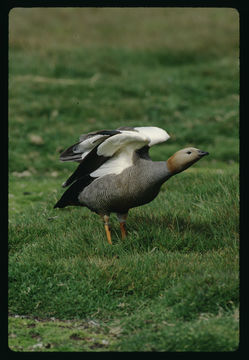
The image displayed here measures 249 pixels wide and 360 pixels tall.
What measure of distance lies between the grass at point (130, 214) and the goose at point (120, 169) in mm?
408

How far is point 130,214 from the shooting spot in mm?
6773

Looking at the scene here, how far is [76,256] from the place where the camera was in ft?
19.3

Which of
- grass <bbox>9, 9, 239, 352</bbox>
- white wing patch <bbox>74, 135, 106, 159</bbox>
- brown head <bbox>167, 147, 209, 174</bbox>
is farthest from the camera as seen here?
white wing patch <bbox>74, 135, 106, 159</bbox>

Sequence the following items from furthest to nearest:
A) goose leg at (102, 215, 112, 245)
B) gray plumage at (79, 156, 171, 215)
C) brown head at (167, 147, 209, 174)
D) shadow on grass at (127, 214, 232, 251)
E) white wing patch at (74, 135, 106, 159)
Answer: goose leg at (102, 215, 112, 245) → shadow on grass at (127, 214, 232, 251) → white wing patch at (74, 135, 106, 159) → gray plumage at (79, 156, 171, 215) → brown head at (167, 147, 209, 174)

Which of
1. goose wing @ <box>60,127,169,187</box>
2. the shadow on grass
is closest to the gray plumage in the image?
goose wing @ <box>60,127,169,187</box>

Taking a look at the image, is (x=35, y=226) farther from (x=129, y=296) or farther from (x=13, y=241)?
(x=129, y=296)

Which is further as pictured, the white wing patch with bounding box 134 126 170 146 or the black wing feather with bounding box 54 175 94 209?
the black wing feather with bounding box 54 175 94 209

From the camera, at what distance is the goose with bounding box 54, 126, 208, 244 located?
5723mm

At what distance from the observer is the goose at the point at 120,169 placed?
18.8 feet

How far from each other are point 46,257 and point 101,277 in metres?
0.69

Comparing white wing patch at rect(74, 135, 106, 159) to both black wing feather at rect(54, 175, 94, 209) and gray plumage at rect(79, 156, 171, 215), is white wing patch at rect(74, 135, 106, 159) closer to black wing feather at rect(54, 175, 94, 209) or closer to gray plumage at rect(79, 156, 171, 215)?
black wing feather at rect(54, 175, 94, 209)

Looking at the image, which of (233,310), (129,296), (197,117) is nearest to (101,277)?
(129,296)

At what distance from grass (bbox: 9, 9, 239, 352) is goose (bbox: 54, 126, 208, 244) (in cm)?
41

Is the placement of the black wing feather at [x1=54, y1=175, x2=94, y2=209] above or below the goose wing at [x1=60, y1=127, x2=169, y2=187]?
below
